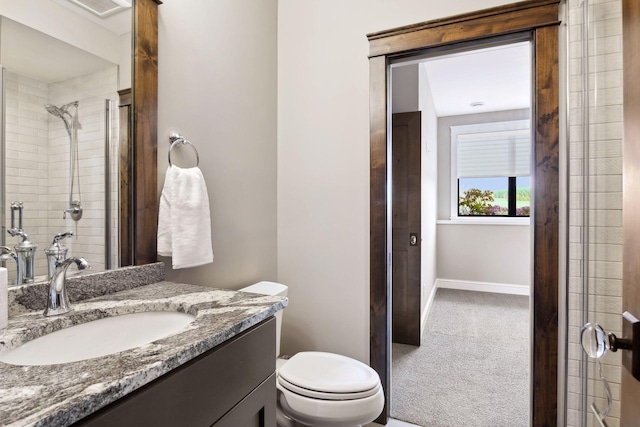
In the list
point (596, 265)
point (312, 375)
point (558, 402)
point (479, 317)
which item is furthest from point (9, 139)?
point (479, 317)

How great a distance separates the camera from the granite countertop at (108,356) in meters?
0.43

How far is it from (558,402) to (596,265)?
2.55ft

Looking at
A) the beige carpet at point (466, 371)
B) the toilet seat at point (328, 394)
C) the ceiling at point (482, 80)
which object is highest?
the ceiling at point (482, 80)

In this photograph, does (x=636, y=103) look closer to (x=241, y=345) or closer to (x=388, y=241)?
(x=241, y=345)

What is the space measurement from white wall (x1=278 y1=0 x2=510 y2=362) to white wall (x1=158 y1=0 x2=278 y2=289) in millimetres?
111

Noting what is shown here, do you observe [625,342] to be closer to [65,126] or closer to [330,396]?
[330,396]

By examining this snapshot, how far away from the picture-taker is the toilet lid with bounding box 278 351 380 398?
127 cm

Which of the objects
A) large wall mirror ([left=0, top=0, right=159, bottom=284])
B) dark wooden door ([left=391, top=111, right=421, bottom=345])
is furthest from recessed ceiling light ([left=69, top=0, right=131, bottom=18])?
dark wooden door ([left=391, top=111, right=421, bottom=345])

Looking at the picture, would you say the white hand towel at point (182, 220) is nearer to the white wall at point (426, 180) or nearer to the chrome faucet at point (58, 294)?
the chrome faucet at point (58, 294)

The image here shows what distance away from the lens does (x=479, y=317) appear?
11.2ft

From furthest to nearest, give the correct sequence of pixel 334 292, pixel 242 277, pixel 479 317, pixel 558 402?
pixel 479 317
pixel 334 292
pixel 242 277
pixel 558 402

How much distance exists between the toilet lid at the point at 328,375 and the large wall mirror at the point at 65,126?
825 mm

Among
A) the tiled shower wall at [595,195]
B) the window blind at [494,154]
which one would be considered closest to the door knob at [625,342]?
the tiled shower wall at [595,195]

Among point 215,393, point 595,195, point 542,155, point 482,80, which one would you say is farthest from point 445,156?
point 215,393
